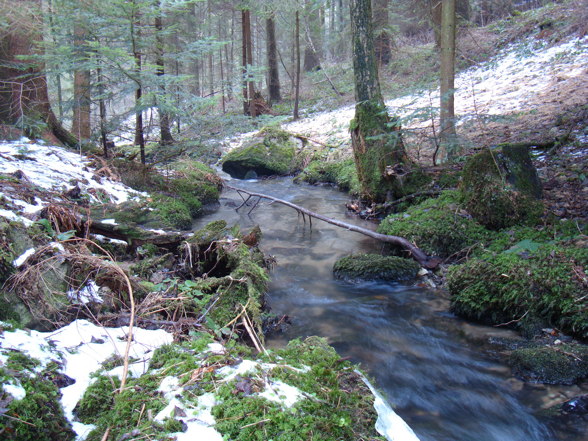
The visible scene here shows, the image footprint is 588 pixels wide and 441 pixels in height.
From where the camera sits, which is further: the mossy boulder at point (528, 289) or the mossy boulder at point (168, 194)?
the mossy boulder at point (168, 194)

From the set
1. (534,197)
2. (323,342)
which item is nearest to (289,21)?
(534,197)

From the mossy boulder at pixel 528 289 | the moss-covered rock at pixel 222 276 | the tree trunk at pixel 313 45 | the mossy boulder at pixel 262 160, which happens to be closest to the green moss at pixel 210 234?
the moss-covered rock at pixel 222 276

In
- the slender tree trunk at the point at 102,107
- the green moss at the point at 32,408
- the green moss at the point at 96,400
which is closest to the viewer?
the green moss at the point at 32,408

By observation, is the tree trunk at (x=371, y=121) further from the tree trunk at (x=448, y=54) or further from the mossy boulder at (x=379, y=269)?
the mossy boulder at (x=379, y=269)

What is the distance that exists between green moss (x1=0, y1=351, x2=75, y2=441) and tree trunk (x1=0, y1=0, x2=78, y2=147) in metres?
7.25

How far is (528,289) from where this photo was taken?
4746 mm

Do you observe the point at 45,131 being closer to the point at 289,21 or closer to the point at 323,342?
the point at 323,342

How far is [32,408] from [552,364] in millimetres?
4270

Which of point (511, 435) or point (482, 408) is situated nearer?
point (511, 435)

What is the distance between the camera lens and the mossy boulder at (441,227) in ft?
21.0

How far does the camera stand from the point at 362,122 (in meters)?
8.89

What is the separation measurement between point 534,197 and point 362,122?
3878mm

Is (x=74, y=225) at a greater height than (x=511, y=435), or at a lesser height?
greater

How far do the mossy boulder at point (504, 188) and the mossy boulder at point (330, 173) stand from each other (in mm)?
5262
